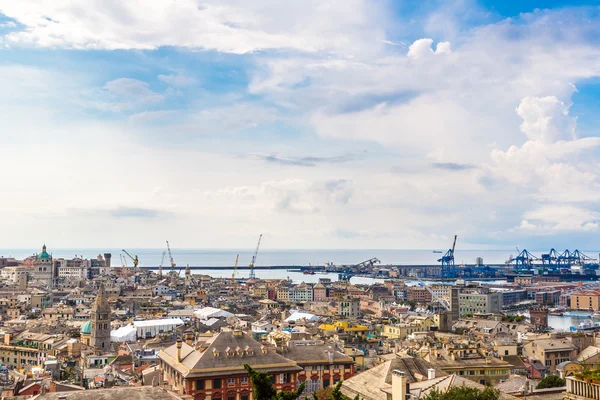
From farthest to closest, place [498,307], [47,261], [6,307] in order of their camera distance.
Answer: [47,261] < [498,307] < [6,307]

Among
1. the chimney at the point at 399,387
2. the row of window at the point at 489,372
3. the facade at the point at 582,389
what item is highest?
the facade at the point at 582,389

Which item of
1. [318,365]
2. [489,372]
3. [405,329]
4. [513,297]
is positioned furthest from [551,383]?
[513,297]

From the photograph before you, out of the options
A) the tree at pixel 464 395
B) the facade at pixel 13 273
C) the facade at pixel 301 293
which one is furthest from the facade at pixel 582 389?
the facade at pixel 13 273

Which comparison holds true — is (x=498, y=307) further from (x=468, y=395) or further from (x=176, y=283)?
(x=468, y=395)

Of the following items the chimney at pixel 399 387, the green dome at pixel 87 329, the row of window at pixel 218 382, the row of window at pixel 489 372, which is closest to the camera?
the chimney at pixel 399 387

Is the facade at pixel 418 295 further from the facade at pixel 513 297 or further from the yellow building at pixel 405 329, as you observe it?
the yellow building at pixel 405 329

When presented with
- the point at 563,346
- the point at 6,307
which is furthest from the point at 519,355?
the point at 6,307
